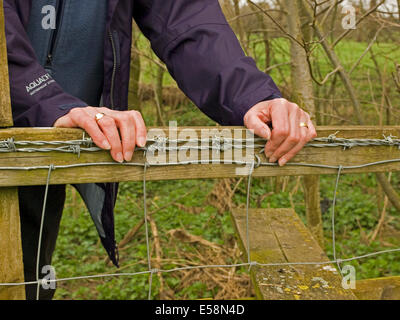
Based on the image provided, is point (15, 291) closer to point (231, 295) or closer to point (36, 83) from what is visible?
point (36, 83)

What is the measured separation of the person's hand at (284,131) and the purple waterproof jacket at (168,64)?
0.64 feet

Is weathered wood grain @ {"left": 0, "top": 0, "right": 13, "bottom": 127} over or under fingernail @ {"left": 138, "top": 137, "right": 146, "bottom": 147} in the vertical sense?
over

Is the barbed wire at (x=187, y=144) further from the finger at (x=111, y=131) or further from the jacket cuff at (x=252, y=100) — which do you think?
the jacket cuff at (x=252, y=100)

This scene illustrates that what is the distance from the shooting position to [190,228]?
532 cm

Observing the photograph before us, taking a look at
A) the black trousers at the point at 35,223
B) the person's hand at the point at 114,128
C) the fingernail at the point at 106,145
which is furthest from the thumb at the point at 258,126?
the black trousers at the point at 35,223

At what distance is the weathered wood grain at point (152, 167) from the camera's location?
1.34 m

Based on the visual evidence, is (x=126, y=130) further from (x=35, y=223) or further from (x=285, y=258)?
(x=35, y=223)

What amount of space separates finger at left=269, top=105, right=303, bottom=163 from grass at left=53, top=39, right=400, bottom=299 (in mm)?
2622

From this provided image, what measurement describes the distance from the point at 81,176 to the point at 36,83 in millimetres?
417

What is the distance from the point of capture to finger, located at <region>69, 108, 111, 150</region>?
131 cm

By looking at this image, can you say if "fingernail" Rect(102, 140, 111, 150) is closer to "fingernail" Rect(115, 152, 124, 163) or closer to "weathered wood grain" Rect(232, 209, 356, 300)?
"fingernail" Rect(115, 152, 124, 163)

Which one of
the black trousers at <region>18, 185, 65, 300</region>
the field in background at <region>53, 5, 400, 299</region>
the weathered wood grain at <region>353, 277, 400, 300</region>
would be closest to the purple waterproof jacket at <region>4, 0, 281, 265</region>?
the black trousers at <region>18, 185, 65, 300</region>

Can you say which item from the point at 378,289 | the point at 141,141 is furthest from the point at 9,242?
the point at 378,289

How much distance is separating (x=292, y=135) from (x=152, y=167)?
1.66 ft
